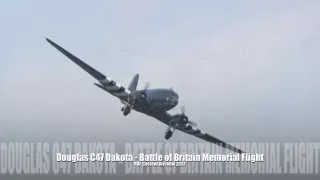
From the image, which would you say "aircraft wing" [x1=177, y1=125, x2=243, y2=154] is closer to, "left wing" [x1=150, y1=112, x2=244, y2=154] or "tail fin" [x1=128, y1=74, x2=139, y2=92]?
"left wing" [x1=150, y1=112, x2=244, y2=154]

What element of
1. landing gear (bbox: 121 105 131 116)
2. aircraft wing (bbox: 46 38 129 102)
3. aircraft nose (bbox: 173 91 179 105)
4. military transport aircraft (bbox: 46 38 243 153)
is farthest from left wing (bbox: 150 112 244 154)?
aircraft wing (bbox: 46 38 129 102)

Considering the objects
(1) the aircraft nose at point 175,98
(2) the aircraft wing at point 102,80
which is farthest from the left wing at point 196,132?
(2) the aircraft wing at point 102,80

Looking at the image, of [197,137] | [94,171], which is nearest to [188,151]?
[197,137]

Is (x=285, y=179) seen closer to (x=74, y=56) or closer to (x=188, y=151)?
(x=188, y=151)

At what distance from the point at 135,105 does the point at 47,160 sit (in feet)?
9.11

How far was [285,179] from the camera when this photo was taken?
33.0 meters

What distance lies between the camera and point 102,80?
32500 mm

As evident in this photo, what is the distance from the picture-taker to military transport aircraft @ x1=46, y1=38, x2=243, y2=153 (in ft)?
106

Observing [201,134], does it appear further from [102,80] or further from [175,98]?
[102,80]

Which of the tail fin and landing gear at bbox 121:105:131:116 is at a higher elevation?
the tail fin

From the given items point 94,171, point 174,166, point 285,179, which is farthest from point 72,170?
point 285,179

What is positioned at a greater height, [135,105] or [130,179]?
[135,105]

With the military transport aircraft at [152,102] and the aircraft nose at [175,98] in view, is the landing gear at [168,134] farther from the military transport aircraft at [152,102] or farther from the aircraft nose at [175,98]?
the aircraft nose at [175,98]

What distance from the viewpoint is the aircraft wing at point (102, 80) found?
3206cm
